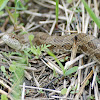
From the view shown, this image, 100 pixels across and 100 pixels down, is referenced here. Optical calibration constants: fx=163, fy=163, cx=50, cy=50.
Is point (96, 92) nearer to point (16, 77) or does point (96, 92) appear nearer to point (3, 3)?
point (16, 77)

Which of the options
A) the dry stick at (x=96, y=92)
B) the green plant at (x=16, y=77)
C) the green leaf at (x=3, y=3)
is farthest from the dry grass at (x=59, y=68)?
the green leaf at (x=3, y=3)

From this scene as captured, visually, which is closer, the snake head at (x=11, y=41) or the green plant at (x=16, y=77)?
the green plant at (x=16, y=77)

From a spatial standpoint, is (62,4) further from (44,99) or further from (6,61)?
(44,99)

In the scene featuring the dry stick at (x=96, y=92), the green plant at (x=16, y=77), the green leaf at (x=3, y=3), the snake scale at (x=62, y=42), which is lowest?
the dry stick at (x=96, y=92)

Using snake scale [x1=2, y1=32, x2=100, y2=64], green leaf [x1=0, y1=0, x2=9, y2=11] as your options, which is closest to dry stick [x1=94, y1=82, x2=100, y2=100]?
snake scale [x1=2, y1=32, x2=100, y2=64]

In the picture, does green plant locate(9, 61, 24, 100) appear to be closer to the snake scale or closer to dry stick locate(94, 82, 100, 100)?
the snake scale

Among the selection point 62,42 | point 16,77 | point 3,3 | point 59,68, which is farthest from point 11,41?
point 59,68

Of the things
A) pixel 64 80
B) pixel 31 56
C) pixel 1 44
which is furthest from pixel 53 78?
pixel 1 44

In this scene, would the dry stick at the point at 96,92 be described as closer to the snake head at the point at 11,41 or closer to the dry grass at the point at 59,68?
the dry grass at the point at 59,68

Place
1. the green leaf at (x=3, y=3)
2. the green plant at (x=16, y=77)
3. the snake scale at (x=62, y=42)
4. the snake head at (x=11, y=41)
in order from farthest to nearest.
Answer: the snake head at (x=11, y=41)
the snake scale at (x=62, y=42)
the green leaf at (x=3, y=3)
the green plant at (x=16, y=77)
